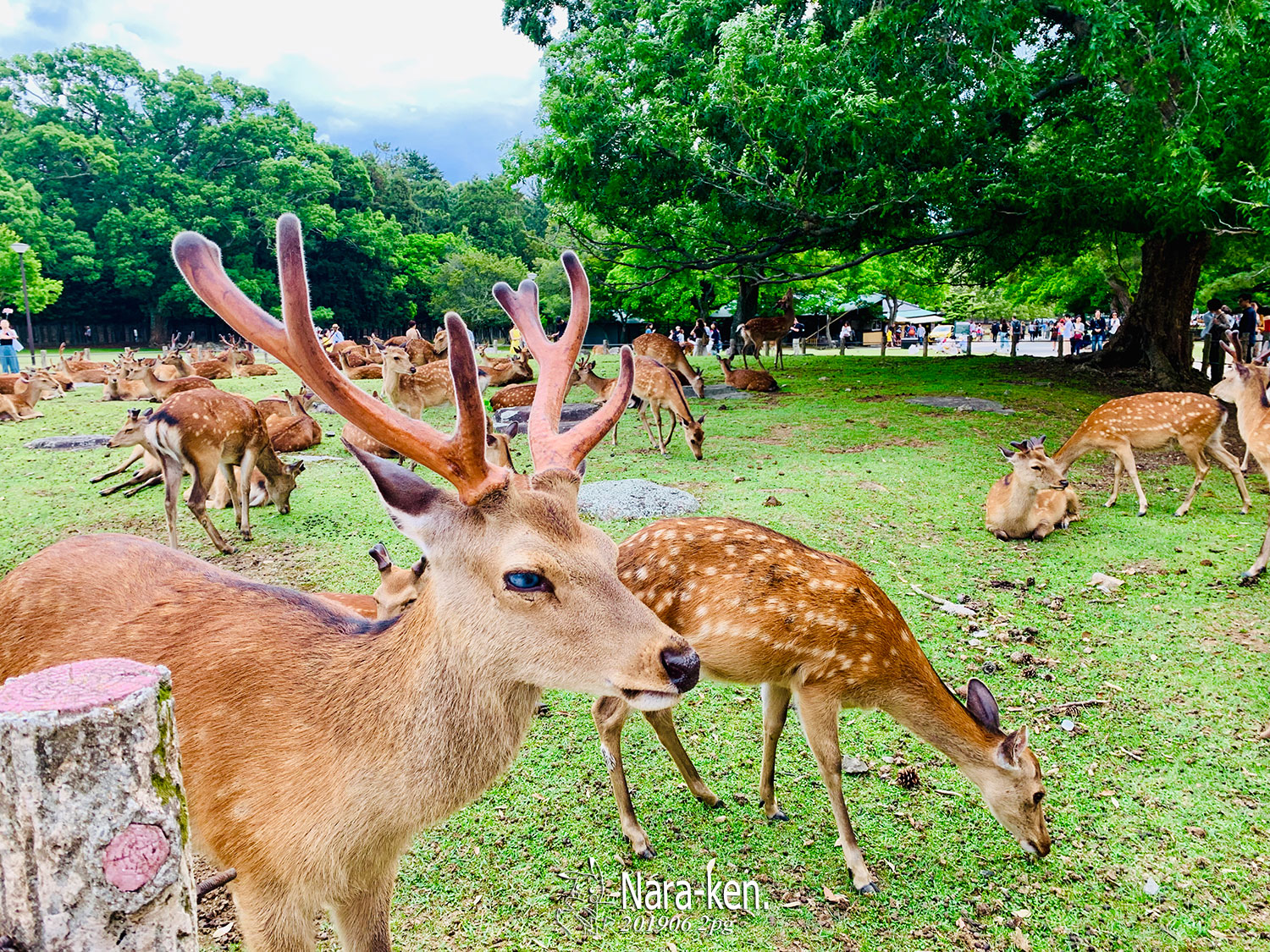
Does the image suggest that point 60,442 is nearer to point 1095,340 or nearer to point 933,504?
point 933,504

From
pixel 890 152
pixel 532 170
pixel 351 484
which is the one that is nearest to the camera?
pixel 351 484

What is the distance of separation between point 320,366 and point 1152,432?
7.97 m

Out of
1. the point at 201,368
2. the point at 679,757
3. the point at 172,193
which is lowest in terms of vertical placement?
the point at 679,757

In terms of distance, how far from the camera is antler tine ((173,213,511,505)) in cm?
164

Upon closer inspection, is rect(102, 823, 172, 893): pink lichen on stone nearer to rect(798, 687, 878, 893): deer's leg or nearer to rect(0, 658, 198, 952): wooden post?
rect(0, 658, 198, 952): wooden post

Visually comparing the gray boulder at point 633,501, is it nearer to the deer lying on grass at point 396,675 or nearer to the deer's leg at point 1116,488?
the deer's leg at point 1116,488

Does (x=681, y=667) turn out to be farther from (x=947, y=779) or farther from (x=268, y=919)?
(x=947, y=779)

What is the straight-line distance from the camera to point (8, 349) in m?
17.7

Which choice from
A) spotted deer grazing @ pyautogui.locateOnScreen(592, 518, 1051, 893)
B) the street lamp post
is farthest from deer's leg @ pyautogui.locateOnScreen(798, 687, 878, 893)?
the street lamp post

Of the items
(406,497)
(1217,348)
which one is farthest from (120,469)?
(1217,348)

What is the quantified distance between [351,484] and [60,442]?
16.9ft

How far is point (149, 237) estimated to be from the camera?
33.9 meters

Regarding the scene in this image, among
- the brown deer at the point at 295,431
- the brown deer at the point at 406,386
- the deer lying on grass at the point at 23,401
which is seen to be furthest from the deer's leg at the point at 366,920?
the deer lying on grass at the point at 23,401

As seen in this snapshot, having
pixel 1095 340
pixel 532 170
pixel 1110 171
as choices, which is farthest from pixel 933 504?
pixel 1095 340
